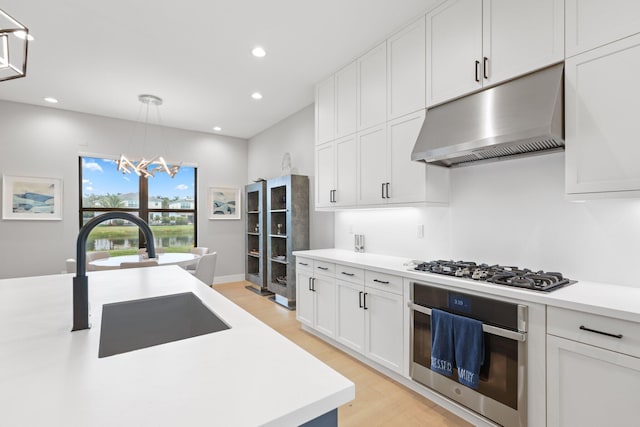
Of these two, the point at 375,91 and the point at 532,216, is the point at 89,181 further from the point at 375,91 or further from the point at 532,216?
the point at 532,216

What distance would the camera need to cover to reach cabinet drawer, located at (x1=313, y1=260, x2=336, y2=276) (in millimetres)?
3018

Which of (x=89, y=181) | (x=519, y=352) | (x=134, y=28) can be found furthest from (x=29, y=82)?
(x=519, y=352)

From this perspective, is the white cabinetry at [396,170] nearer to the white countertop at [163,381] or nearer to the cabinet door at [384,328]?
the cabinet door at [384,328]

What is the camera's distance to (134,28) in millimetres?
2686

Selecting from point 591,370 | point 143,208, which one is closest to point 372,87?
point 591,370

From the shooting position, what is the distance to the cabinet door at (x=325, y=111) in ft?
11.4

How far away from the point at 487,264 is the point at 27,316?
2714 mm

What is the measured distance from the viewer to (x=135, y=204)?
5.34 metres

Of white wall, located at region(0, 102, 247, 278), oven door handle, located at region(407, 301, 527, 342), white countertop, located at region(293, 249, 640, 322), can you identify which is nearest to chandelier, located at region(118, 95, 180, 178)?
white wall, located at region(0, 102, 247, 278)

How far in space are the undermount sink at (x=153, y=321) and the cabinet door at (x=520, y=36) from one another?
230 centimetres

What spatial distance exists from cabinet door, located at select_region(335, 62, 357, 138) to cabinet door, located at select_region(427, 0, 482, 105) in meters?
0.91

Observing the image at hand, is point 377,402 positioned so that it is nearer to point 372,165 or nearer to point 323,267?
point 323,267

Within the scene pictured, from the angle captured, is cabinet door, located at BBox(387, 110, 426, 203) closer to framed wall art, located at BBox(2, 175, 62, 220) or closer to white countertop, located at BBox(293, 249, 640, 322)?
white countertop, located at BBox(293, 249, 640, 322)

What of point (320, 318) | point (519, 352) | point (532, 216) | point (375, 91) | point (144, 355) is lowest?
point (320, 318)
